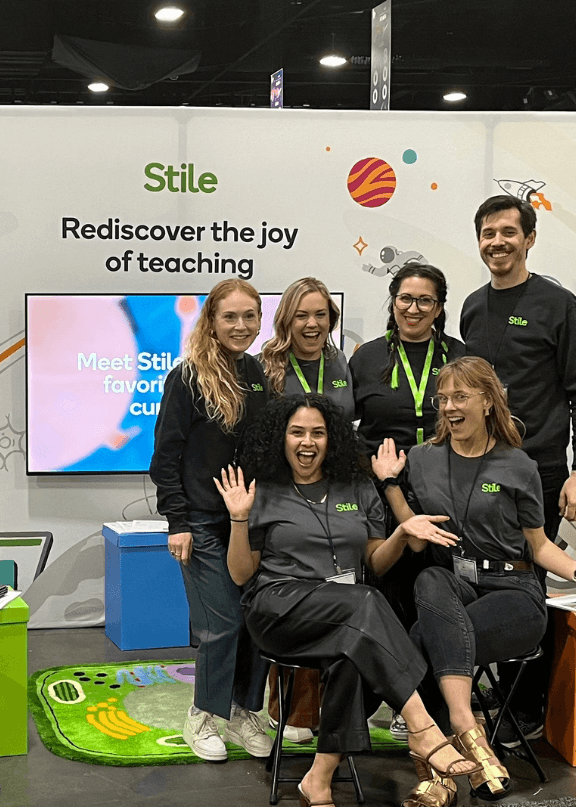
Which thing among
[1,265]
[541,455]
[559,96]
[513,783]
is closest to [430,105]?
[559,96]

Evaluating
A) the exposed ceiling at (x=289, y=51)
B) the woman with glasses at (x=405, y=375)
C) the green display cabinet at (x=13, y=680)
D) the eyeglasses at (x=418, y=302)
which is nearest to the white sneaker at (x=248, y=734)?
the woman with glasses at (x=405, y=375)

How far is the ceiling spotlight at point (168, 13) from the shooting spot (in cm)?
681

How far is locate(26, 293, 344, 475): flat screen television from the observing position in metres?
4.63

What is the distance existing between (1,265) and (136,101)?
397 cm

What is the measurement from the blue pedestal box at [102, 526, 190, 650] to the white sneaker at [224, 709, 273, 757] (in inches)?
46.3

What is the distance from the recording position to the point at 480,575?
129 inches

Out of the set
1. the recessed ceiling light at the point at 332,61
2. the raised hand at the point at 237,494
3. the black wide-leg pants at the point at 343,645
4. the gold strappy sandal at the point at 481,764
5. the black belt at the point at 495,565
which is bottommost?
the gold strappy sandal at the point at 481,764

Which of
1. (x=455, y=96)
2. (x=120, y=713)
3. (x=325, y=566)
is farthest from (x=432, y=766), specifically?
(x=455, y=96)

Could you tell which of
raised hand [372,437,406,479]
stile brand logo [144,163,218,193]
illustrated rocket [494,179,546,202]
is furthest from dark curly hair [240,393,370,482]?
illustrated rocket [494,179,546,202]

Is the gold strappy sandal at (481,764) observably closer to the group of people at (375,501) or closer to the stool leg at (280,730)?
the group of people at (375,501)

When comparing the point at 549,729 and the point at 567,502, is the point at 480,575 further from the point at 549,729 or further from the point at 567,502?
the point at 549,729

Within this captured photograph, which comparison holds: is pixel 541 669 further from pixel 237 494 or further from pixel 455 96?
pixel 455 96

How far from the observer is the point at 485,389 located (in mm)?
3264

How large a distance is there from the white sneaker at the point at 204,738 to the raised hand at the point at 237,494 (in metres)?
0.72
